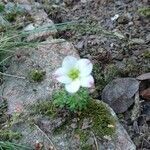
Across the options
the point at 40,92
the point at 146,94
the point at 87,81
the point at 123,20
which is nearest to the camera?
the point at 87,81

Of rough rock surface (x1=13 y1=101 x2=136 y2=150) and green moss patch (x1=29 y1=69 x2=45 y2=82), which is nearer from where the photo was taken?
rough rock surface (x1=13 y1=101 x2=136 y2=150)

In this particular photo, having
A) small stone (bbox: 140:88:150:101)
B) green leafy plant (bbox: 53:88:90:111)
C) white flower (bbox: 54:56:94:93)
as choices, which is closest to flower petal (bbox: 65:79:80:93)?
white flower (bbox: 54:56:94:93)

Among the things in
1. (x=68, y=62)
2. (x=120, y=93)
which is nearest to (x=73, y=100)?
(x=68, y=62)

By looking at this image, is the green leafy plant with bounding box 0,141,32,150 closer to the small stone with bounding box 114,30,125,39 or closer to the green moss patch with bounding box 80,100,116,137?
the green moss patch with bounding box 80,100,116,137

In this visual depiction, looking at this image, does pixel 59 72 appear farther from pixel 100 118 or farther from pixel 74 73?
pixel 100 118

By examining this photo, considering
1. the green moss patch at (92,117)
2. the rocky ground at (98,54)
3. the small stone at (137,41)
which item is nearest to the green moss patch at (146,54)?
the rocky ground at (98,54)

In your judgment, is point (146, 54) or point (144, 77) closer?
point (144, 77)
